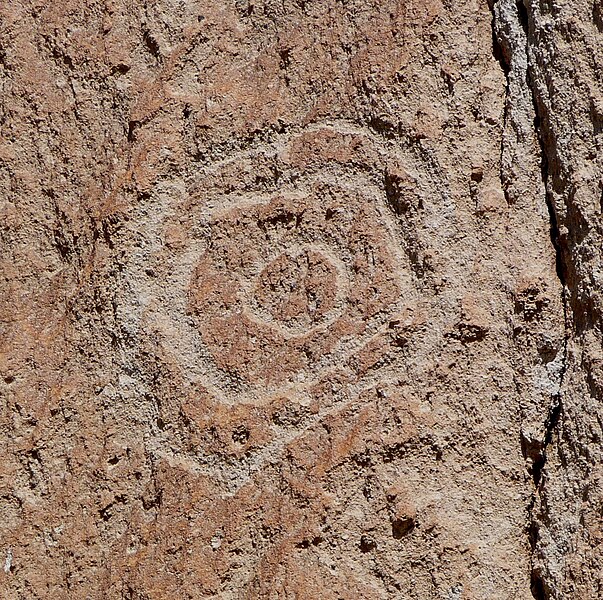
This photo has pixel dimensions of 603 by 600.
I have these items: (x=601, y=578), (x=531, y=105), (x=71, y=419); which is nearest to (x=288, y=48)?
(x=531, y=105)

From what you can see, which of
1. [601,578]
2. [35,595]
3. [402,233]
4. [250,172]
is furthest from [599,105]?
[35,595]

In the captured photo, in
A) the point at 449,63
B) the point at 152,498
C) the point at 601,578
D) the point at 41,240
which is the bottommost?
the point at 601,578

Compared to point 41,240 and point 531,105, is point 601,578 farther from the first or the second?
point 41,240

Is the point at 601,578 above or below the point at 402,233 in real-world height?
below

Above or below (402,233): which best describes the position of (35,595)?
below

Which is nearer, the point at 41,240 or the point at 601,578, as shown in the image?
the point at 601,578

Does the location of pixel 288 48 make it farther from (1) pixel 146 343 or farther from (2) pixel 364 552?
(2) pixel 364 552
